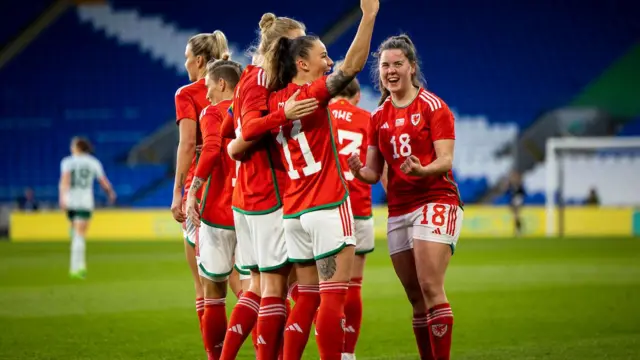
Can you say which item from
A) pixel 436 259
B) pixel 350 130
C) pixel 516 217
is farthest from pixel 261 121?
pixel 516 217

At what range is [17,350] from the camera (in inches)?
289

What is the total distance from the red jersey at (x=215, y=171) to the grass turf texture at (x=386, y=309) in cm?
172

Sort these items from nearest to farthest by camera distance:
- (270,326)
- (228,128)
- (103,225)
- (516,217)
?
(270,326) < (228,128) < (516,217) < (103,225)

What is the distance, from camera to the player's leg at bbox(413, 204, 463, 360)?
5605 millimetres

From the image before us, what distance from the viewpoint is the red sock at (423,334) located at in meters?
5.93

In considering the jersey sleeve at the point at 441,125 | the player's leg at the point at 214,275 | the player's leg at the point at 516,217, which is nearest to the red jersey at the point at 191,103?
the player's leg at the point at 214,275

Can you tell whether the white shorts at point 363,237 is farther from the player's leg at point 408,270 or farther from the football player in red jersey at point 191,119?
the football player in red jersey at point 191,119

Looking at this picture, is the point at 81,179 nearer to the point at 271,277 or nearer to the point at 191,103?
the point at 191,103

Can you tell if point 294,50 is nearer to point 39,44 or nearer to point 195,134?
point 195,134

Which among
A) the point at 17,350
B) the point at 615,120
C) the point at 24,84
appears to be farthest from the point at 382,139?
the point at 24,84

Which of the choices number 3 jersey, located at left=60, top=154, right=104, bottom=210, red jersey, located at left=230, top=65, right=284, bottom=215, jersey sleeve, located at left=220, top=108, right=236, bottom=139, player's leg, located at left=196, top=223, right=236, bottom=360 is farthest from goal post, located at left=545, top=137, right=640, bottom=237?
red jersey, located at left=230, top=65, right=284, bottom=215

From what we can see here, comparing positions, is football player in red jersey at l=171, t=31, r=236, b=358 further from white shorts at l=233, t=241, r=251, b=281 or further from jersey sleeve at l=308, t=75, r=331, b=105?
jersey sleeve at l=308, t=75, r=331, b=105

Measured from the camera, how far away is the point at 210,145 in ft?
18.7

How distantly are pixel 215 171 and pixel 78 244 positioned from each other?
9.70 meters
